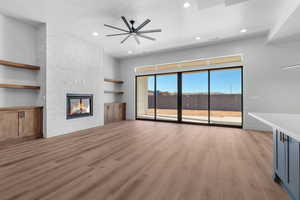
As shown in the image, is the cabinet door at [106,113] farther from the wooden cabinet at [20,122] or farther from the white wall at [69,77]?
the wooden cabinet at [20,122]

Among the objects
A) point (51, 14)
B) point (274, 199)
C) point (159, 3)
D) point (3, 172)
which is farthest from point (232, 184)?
point (51, 14)

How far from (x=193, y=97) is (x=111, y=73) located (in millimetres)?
4173

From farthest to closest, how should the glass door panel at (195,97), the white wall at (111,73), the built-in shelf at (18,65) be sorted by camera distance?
the white wall at (111,73) → the glass door panel at (195,97) → the built-in shelf at (18,65)

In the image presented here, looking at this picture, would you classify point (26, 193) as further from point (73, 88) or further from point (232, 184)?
point (73, 88)

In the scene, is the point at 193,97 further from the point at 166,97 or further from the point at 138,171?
the point at 138,171

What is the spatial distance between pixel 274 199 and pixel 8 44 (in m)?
6.08

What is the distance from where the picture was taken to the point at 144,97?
23.7 ft

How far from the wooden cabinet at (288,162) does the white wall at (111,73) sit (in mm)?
6157

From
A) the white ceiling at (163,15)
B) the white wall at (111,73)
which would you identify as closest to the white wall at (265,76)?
the white ceiling at (163,15)

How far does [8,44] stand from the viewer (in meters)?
3.62

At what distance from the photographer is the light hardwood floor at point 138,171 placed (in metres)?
1.59

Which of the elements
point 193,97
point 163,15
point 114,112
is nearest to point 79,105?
point 114,112

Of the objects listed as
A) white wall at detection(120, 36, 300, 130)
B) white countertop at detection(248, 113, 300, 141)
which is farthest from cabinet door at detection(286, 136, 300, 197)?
white wall at detection(120, 36, 300, 130)

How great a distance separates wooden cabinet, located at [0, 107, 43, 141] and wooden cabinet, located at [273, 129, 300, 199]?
5.16m
